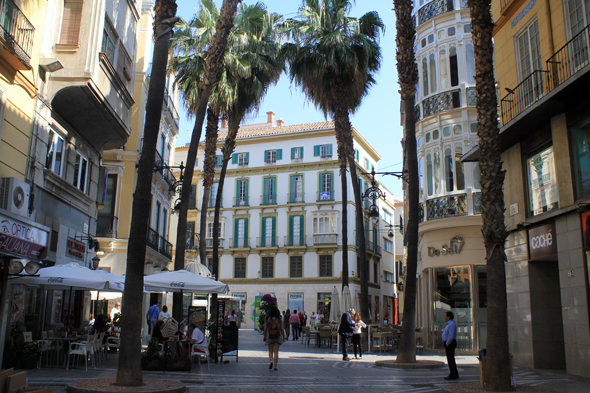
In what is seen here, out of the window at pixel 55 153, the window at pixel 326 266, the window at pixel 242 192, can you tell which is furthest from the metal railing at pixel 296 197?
the window at pixel 55 153

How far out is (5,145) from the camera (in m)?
12.1

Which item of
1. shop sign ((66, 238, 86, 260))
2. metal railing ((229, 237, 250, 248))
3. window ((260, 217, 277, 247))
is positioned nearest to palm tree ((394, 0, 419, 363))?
shop sign ((66, 238, 86, 260))

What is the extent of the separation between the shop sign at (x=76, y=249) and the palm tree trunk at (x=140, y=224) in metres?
6.84

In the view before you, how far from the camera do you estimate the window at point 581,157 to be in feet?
39.8

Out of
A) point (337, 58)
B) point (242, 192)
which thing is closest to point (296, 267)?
point (242, 192)

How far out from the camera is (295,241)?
157 ft

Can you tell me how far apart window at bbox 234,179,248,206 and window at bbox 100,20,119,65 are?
1347 inches

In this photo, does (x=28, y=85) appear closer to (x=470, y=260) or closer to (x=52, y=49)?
(x=52, y=49)

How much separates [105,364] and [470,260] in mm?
12660

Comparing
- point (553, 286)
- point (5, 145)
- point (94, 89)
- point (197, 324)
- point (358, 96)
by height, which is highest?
point (358, 96)

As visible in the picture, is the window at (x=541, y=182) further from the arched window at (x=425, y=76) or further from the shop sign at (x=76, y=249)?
the shop sign at (x=76, y=249)

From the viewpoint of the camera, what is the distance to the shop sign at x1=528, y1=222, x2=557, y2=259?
13.2m

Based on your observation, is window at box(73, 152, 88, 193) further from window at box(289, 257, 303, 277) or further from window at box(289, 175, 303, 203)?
window at box(289, 175, 303, 203)

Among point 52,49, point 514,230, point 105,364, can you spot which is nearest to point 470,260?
point 514,230
